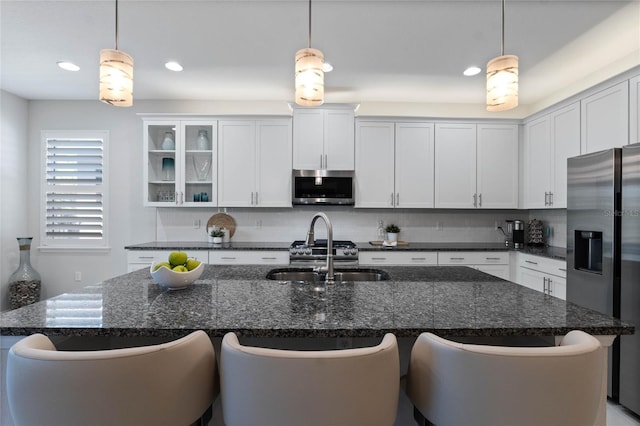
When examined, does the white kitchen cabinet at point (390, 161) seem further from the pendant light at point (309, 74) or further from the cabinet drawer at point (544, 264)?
the pendant light at point (309, 74)

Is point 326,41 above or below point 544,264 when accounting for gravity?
above

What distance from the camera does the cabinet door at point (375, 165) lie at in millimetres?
3938

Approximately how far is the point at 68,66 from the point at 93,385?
3.62m

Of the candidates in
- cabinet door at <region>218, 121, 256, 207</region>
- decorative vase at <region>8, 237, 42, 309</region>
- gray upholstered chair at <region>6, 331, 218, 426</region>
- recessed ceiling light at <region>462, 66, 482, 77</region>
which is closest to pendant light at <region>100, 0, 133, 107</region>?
gray upholstered chair at <region>6, 331, 218, 426</region>

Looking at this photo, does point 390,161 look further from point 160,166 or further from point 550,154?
point 160,166

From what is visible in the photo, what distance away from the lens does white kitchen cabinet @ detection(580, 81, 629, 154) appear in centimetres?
261

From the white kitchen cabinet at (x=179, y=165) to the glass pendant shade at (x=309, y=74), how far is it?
8.43ft

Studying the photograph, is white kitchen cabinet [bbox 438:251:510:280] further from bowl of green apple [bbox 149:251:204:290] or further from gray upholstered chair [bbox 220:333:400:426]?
gray upholstered chair [bbox 220:333:400:426]

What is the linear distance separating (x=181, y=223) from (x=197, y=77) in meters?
1.84

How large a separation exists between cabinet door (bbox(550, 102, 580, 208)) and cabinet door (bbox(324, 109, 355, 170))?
213cm

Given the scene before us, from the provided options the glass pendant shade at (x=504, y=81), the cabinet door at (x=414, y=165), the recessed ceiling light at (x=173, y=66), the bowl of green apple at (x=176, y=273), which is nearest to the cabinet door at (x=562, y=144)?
the cabinet door at (x=414, y=165)

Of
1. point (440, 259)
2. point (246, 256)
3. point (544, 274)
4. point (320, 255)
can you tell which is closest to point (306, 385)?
point (320, 255)

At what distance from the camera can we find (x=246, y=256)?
3615 mm

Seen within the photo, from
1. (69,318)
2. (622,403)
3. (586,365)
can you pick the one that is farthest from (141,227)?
(622,403)
